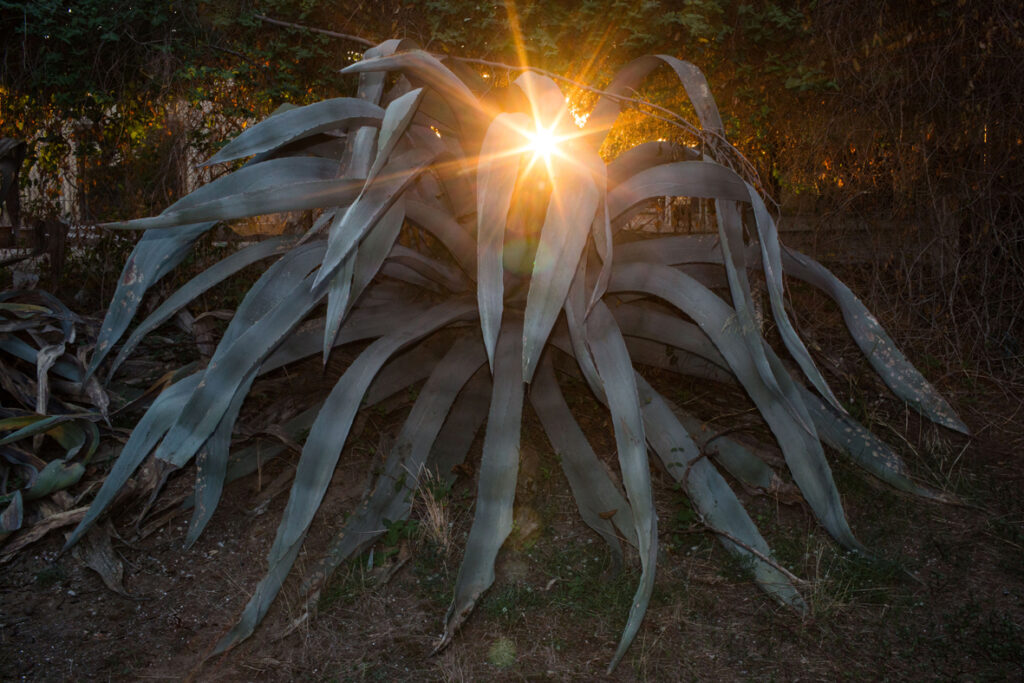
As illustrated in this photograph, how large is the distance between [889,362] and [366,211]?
192cm

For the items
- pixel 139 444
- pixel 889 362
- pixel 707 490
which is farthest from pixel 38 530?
pixel 889 362

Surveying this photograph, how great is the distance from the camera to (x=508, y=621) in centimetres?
238

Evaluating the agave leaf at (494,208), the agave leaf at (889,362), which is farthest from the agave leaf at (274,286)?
the agave leaf at (889,362)

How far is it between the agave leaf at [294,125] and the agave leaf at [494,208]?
1.71ft

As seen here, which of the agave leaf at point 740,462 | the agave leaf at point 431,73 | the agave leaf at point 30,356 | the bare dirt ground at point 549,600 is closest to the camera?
A: the bare dirt ground at point 549,600

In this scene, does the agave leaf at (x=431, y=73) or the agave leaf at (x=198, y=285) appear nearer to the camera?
the agave leaf at (x=431, y=73)

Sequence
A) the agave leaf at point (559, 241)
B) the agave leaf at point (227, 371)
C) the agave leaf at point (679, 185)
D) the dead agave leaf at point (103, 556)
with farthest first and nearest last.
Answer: the agave leaf at point (679, 185) → the dead agave leaf at point (103, 556) → the agave leaf at point (227, 371) → the agave leaf at point (559, 241)

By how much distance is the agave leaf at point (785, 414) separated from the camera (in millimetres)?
2631

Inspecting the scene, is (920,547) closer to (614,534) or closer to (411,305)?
(614,534)

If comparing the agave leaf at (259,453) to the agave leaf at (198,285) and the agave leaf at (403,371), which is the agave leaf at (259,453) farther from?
the agave leaf at (198,285)

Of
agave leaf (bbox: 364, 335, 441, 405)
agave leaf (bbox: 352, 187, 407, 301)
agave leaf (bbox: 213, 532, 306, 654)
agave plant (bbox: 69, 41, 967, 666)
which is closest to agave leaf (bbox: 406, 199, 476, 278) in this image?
agave plant (bbox: 69, 41, 967, 666)

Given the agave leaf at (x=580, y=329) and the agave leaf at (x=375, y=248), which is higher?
the agave leaf at (x=375, y=248)

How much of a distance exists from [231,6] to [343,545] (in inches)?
164

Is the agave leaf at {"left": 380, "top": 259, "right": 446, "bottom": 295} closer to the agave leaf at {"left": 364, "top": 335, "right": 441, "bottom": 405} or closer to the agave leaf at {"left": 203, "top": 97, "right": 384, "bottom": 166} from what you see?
the agave leaf at {"left": 364, "top": 335, "right": 441, "bottom": 405}
